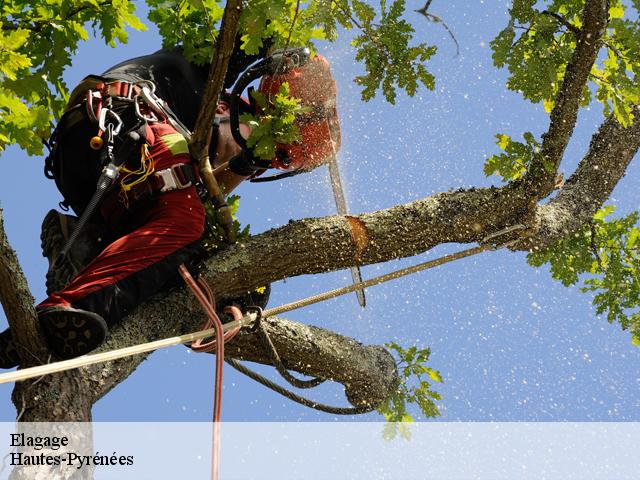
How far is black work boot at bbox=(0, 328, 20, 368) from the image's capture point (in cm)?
390

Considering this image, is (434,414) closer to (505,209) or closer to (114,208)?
(505,209)

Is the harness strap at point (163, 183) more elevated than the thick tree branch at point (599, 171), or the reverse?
the thick tree branch at point (599, 171)

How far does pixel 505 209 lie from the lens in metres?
5.20

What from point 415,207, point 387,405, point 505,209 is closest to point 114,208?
point 415,207

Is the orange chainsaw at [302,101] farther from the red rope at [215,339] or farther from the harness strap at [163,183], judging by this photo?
the red rope at [215,339]

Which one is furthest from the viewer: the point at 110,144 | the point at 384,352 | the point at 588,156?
the point at 384,352

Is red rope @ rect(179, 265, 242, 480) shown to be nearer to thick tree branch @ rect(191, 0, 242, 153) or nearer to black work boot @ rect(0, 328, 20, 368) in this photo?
thick tree branch @ rect(191, 0, 242, 153)

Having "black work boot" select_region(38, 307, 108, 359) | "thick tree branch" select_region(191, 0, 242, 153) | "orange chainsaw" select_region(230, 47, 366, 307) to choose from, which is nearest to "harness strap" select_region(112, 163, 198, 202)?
"thick tree branch" select_region(191, 0, 242, 153)

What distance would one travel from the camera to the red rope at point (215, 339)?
12.2 feet

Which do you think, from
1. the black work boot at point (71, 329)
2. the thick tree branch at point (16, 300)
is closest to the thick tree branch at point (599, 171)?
the black work boot at point (71, 329)

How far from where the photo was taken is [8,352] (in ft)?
12.9

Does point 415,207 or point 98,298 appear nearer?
point 98,298

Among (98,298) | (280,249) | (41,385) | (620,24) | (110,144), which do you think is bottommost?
(41,385)

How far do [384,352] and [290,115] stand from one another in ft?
8.27
